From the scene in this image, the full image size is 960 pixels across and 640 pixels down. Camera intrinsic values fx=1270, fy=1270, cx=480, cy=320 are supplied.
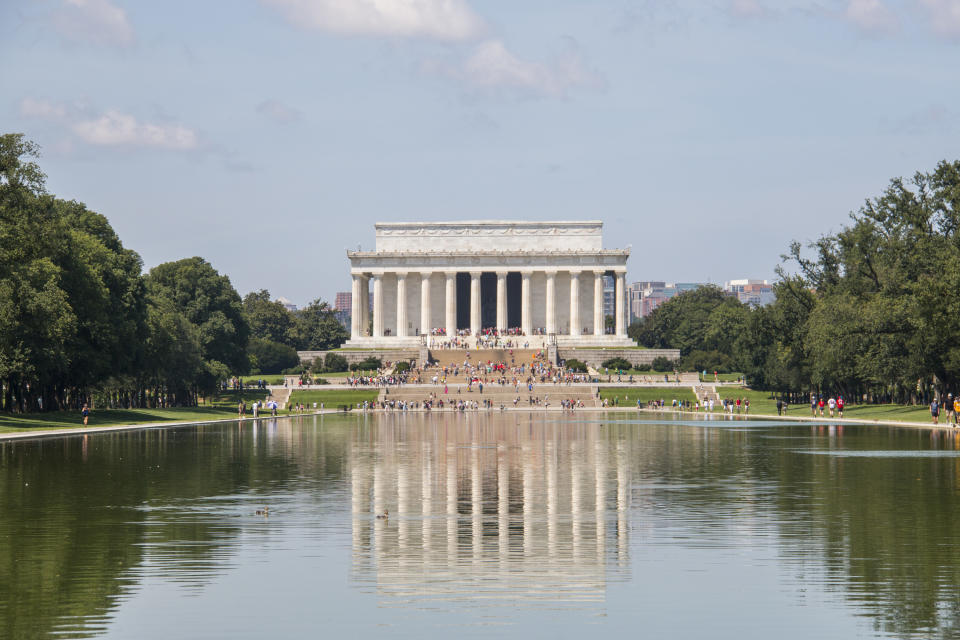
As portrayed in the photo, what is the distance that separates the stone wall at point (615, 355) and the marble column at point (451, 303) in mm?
23436

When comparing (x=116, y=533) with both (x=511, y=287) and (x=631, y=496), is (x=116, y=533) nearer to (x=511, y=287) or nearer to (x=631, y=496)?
(x=631, y=496)

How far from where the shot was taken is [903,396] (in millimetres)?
90375

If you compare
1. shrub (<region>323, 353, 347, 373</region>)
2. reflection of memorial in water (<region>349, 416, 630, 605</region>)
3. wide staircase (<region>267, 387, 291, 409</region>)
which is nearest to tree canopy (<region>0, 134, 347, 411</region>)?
wide staircase (<region>267, 387, 291, 409</region>)

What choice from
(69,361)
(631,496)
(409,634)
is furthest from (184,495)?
(69,361)

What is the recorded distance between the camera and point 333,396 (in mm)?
107812

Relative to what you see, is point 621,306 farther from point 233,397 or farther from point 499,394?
point 233,397

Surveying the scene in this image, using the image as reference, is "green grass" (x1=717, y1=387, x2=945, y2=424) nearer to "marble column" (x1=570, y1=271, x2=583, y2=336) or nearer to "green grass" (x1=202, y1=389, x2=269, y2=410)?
"green grass" (x1=202, y1=389, x2=269, y2=410)

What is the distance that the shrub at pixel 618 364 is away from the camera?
13325cm

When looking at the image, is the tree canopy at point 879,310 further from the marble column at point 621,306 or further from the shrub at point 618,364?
the marble column at point 621,306

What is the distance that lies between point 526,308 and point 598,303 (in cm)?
911

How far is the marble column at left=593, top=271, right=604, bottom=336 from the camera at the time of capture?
158875 mm

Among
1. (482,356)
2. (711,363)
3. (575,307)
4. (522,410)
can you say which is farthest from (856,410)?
(575,307)

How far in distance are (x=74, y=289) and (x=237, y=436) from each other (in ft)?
64.2

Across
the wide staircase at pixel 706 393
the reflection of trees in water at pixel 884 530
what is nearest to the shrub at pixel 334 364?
the wide staircase at pixel 706 393
